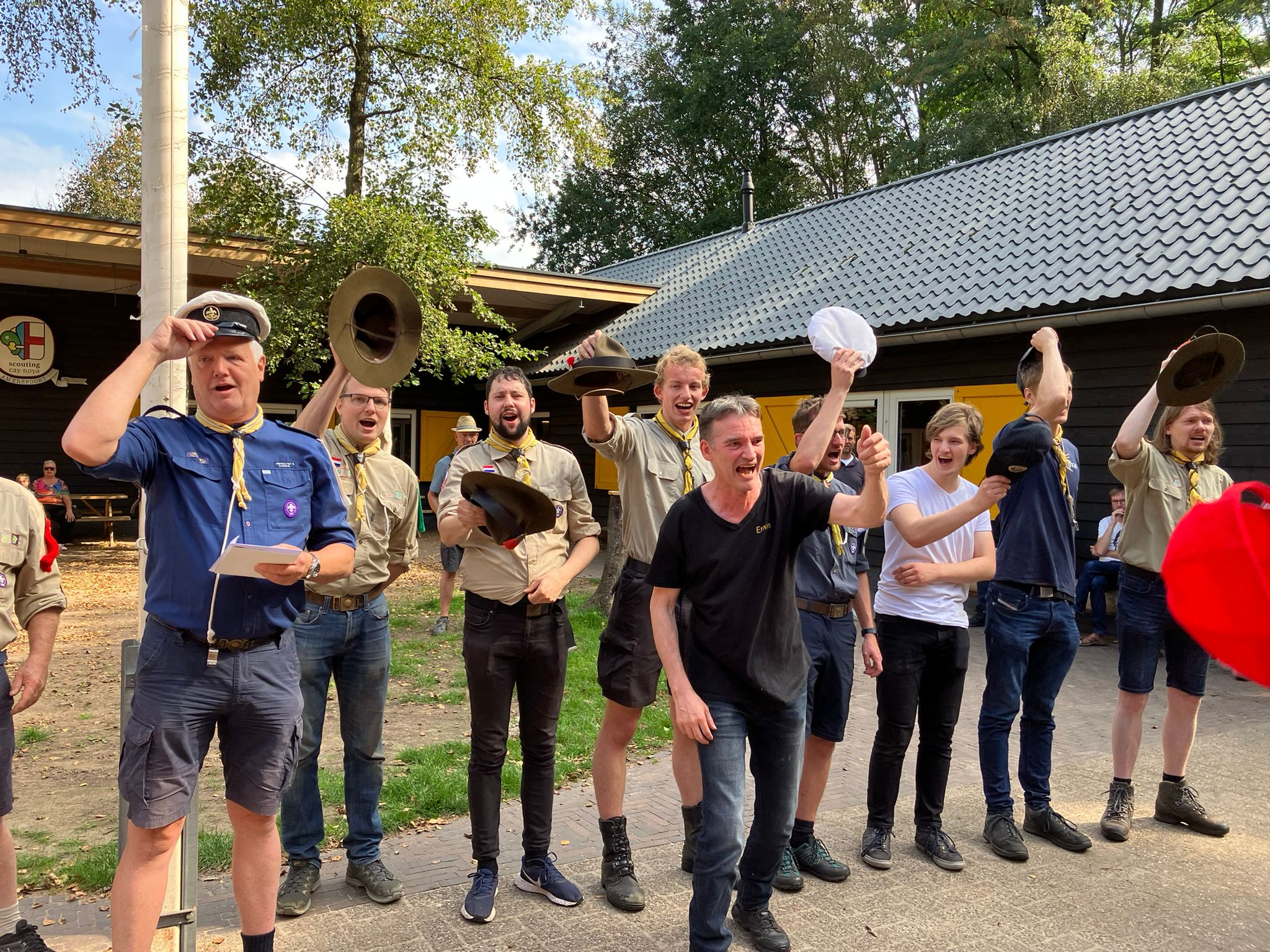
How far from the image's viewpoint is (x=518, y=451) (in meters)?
3.87

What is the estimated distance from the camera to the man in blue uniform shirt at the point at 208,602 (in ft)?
8.28

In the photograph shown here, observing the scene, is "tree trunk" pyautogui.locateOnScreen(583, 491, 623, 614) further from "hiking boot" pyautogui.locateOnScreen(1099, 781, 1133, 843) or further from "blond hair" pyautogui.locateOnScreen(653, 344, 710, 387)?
"hiking boot" pyautogui.locateOnScreen(1099, 781, 1133, 843)

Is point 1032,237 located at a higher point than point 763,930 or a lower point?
higher

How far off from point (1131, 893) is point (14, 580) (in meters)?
4.47

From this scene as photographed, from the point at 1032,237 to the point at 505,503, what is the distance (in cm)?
1026

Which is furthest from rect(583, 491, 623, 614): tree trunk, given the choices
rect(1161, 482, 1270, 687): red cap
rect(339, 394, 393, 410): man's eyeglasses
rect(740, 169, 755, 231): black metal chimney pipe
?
rect(740, 169, 755, 231): black metal chimney pipe

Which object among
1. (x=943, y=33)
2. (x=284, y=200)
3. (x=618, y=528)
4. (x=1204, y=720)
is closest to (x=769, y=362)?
(x=618, y=528)

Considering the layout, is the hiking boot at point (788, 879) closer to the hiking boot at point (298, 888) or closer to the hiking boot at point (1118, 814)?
the hiking boot at point (1118, 814)

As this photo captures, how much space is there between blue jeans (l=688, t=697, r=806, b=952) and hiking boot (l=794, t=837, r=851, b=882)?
644 mm

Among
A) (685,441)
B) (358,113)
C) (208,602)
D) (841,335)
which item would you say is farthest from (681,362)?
(358,113)

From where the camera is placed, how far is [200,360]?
268 cm

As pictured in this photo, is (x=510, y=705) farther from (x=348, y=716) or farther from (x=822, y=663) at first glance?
(x=822, y=663)

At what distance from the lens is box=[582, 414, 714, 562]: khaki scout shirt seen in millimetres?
3807

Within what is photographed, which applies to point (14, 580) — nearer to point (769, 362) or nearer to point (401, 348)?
point (401, 348)
